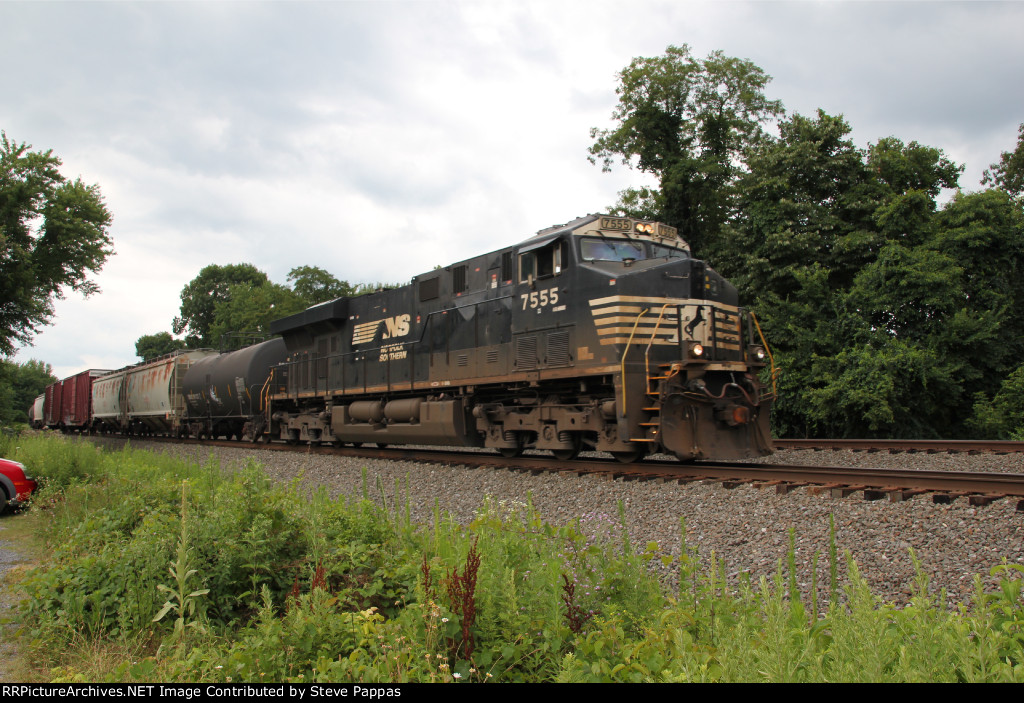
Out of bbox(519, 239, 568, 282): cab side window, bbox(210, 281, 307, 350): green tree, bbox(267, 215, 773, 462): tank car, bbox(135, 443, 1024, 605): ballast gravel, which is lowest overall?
bbox(135, 443, 1024, 605): ballast gravel

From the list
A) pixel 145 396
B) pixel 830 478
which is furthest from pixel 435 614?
pixel 145 396

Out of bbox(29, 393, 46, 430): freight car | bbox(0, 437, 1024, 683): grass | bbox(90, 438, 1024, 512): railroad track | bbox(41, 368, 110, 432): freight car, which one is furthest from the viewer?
bbox(29, 393, 46, 430): freight car

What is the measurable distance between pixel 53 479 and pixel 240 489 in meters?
6.70

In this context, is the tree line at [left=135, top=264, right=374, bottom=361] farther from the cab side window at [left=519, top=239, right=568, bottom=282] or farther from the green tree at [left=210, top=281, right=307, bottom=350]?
the cab side window at [left=519, top=239, right=568, bottom=282]

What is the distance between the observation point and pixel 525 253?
11586mm

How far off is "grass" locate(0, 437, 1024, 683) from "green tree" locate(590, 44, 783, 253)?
2587 cm

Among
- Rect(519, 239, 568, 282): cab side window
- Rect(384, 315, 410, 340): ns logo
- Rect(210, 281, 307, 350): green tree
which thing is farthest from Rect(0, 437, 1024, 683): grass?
Rect(210, 281, 307, 350): green tree

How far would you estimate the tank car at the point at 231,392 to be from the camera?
2136 centimetres

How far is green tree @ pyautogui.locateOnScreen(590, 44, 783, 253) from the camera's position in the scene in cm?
2922

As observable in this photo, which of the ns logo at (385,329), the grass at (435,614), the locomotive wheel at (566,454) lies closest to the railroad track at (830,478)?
the locomotive wheel at (566,454)

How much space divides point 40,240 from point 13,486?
1617cm

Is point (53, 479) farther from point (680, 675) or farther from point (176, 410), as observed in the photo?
point (176, 410)

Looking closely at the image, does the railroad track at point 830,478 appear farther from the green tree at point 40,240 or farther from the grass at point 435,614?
the green tree at point 40,240

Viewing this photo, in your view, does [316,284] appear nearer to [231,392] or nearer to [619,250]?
[231,392]
